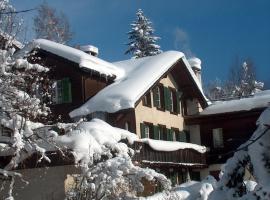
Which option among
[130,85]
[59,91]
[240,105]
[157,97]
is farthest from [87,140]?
[240,105]

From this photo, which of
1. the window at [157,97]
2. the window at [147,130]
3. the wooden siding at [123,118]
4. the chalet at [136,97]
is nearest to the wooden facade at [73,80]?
the chalet at [136,97]

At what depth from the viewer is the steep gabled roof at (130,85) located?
2437cm

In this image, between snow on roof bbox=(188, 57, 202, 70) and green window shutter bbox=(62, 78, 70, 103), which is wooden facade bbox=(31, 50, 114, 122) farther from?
snow on roof bbox=(188, 57, 202, 70)

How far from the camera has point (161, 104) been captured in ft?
98.4

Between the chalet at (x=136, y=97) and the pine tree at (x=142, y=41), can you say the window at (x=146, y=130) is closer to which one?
the chalet at (x=136, y=97)

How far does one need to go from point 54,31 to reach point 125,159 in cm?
2761

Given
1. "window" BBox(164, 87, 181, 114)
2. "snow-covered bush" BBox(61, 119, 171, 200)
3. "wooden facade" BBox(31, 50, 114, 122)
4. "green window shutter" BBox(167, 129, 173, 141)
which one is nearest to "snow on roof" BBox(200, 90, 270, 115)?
"window" BBox(164, 87, 181, 114)

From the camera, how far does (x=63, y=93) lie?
2692 cm

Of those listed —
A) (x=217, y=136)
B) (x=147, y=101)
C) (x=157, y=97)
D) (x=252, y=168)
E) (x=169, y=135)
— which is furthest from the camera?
(x=217, y=136)

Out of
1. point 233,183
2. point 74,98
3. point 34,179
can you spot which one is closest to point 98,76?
point 74,98

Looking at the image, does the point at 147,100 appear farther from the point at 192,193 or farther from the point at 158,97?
the point at 192,193

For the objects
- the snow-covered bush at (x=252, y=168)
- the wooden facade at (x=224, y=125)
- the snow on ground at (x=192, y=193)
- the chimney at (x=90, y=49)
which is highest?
the chimney at (x=90, y=49)

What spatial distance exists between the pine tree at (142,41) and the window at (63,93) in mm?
27165

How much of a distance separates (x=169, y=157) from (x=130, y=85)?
12.6 ft
